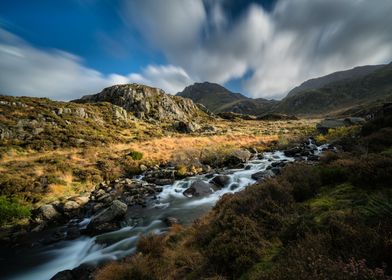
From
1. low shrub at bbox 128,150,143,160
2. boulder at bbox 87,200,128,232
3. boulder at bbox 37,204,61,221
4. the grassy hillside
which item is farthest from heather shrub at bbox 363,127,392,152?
low shrub at bbox 128,150,143,160

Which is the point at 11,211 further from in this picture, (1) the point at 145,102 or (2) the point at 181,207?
(1) the point at 145,102

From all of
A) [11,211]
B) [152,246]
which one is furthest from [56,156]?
[152,246]

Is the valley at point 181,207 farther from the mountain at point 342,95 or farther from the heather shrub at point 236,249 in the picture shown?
the mountain at point 342,95

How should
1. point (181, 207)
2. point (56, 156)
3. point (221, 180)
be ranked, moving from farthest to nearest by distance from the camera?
point (56, 156) < point (221, 180) < point (181, 207)

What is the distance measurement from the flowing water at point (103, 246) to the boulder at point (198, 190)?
1.82 feet

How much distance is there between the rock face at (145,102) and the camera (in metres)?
78.4

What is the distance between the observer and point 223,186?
56.0ft

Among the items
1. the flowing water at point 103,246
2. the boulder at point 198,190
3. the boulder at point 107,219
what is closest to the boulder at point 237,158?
the boulder at point 198,190

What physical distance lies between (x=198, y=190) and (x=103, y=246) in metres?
7.56

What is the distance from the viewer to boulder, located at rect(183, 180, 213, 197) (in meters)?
15.9

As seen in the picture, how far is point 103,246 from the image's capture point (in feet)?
33.4

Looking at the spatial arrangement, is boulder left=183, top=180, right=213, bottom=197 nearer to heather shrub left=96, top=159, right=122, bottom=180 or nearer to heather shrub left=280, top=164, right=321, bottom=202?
heather shrub left=96, top=159, right=122, bottom=180

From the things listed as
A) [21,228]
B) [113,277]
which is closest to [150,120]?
[21,228]

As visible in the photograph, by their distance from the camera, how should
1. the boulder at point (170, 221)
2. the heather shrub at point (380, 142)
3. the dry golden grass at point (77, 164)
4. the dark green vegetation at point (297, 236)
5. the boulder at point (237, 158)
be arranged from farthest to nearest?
the boulder at point (237, 158) → the dry golden grass at point (77, 164) → the boulder at point (170, 221) → the heather shrub at point (380, 142) → the dark green vegetation at point (297, 236)
